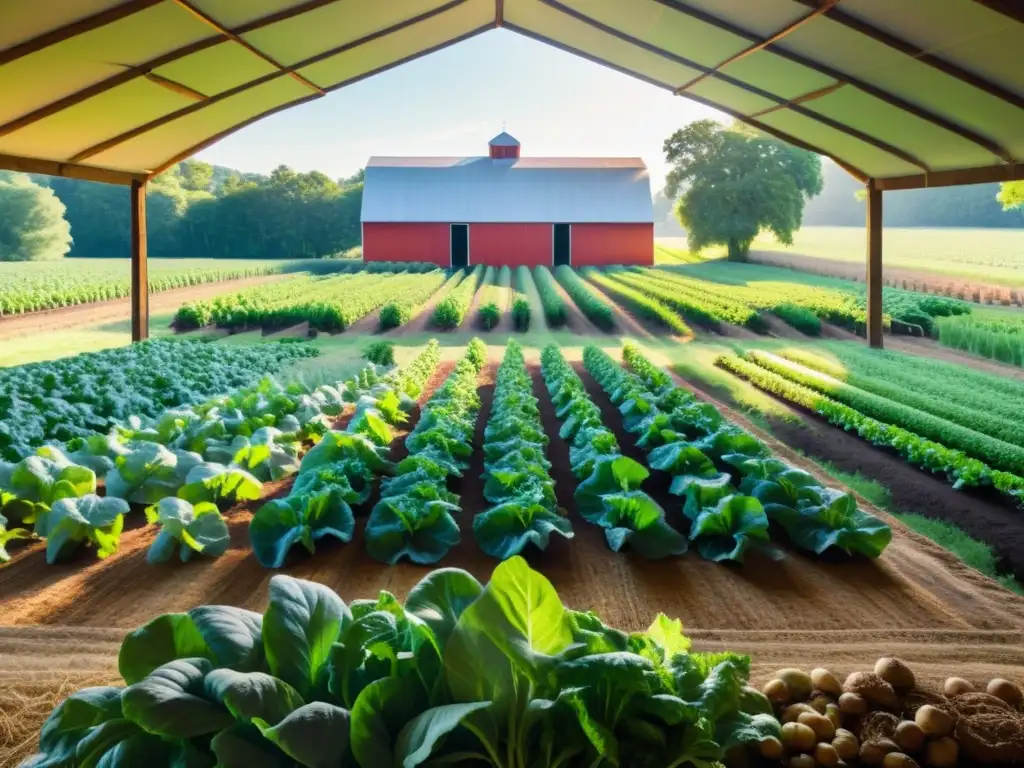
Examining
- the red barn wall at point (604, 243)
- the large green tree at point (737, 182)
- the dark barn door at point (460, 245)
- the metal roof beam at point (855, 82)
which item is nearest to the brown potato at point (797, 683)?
the metal roof beam at point (855, 82)

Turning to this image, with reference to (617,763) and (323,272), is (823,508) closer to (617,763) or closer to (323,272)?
(617,763)

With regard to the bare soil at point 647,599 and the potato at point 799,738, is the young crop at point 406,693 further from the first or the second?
the bare soil at point 647,599

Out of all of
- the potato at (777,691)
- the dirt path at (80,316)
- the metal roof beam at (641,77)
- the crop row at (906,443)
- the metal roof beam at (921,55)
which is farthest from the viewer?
the dirt path at (80,316)

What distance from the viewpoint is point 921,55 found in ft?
31.6

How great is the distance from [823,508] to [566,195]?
3591 centimetres

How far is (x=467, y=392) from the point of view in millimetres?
10383

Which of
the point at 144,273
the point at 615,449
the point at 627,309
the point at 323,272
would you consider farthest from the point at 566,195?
the point at 615,449

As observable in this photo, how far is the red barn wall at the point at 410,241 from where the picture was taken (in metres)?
39.7

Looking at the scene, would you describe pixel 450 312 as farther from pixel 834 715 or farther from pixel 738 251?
pixel 738 251

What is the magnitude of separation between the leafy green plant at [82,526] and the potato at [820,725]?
4.48 metres

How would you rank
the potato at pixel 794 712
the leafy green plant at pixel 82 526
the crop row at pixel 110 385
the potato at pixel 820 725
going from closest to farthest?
the potato at pixel 820 725 < the potato at pixel 794 712 < the leafy green plant at pixel 82 526 < the crop row at pixel 110 385

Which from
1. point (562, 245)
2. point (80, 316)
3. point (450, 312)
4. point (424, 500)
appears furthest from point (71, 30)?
point (562, 245)

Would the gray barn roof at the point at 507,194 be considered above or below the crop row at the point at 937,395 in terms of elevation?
above

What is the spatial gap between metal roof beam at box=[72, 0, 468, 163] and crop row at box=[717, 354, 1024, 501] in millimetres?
7204
